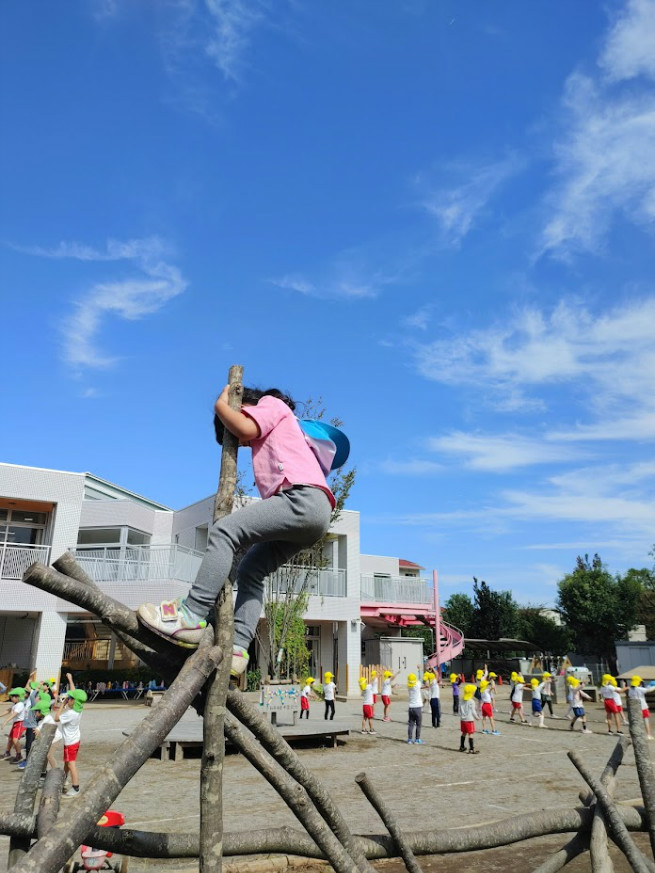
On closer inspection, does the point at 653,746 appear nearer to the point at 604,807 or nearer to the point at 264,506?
the point at 604,807

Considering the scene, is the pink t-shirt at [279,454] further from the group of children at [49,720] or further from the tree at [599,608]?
the tree at [599,608]

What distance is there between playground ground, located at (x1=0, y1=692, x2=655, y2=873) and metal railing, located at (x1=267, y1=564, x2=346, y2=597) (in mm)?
6945

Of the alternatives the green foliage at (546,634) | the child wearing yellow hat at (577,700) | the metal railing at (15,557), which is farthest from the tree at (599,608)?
the metal railing at (15,557)

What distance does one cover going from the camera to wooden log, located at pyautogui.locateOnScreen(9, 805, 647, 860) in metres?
2.86

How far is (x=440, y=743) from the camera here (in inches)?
625

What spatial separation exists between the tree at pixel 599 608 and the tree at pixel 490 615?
12.1 feet

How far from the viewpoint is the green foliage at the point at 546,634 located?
47.2 metres

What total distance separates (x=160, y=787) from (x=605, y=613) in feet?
121

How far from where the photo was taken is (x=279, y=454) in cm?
297

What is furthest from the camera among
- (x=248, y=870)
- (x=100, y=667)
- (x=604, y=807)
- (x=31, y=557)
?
(x=100, y=667)

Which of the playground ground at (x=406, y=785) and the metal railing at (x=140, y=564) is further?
the metal railing at (x=140, y=564)

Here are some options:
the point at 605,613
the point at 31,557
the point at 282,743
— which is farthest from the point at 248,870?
the point at 605,613

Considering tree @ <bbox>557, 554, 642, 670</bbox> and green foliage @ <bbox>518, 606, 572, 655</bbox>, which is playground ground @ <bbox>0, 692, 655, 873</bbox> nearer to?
tree @ <bbox>557, 554, 642, 670</bbox>

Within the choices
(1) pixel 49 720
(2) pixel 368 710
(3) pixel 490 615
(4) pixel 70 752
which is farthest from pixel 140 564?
(3) pixel 490 615
